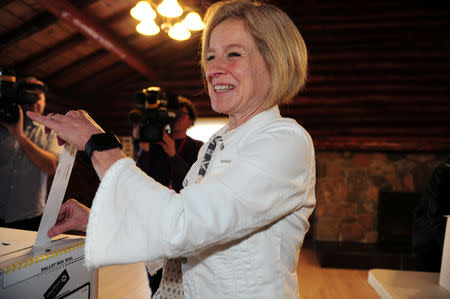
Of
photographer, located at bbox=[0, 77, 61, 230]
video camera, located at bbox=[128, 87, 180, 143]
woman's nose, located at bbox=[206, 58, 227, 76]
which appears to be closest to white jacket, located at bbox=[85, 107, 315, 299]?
woman's nose, located at bbox=[206, 58, 227, 76]

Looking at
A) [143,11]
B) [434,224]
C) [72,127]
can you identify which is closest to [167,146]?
[72,127]

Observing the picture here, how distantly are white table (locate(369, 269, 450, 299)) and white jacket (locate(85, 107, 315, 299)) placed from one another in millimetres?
877

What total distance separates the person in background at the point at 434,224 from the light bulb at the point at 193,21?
2.61 m

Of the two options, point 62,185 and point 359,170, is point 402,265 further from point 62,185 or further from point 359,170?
point 62,185

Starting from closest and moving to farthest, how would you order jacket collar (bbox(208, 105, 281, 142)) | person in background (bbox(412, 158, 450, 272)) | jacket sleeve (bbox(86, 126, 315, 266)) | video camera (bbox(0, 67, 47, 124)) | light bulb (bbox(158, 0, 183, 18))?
jacket sleeve (bbox(86, 126, 315, 266))
jacket collar (bbox(208, 105, 281, 142))
video camera (bbox(0, 67, 47, 124))
person in background (bbox(412, 158, 450, 272))
light bulb (bbox(158, 0, 183, 18))

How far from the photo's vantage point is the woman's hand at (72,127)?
653 millimetres

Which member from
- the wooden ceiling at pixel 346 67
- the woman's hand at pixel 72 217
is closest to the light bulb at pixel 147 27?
the wooden ceiling at pixel 346 67

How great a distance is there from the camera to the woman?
538 millimetres

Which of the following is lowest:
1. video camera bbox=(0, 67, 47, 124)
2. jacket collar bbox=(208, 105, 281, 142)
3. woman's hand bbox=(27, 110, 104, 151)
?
woman's hand bbox=(27, 110, 104, 151)

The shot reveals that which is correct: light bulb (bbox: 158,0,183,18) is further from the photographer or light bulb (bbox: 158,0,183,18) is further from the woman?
the woman

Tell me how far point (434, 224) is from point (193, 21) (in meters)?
2.91

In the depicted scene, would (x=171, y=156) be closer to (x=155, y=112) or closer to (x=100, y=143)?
(x=155, y=112)

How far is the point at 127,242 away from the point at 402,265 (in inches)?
198

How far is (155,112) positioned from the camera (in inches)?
82.1
